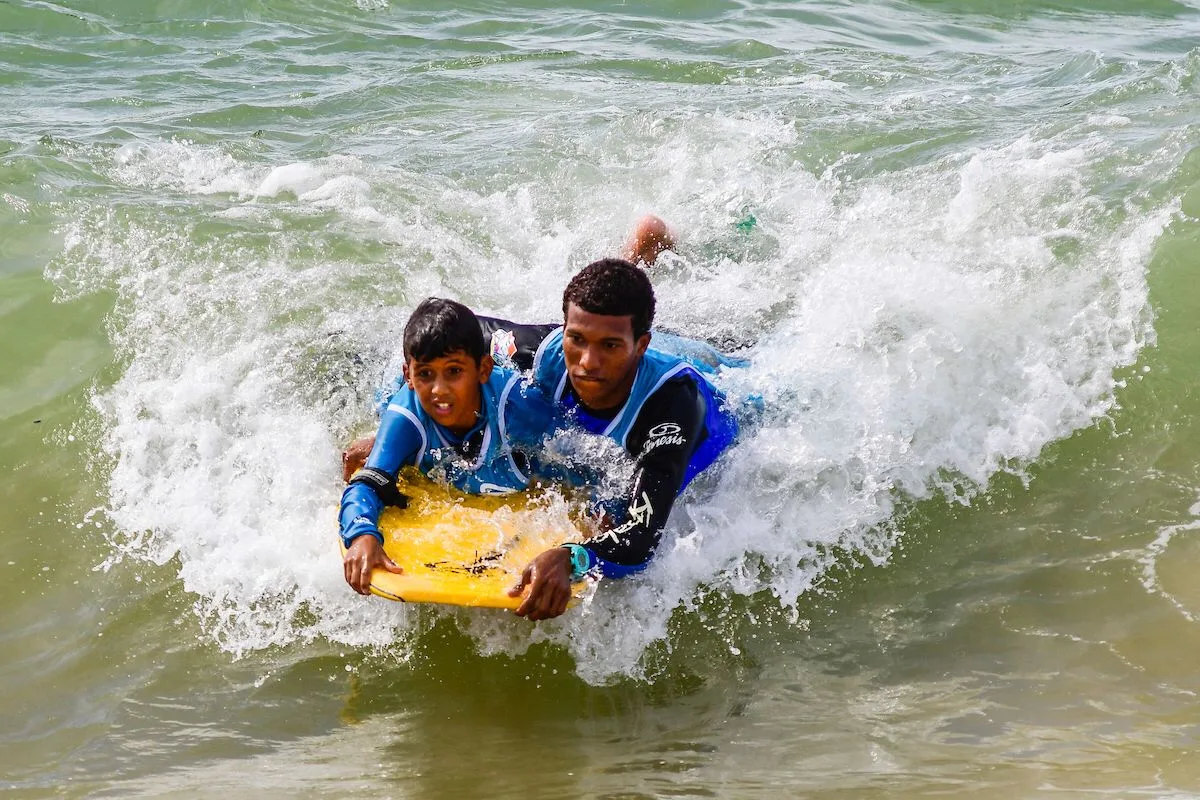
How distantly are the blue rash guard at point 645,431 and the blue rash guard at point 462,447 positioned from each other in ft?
0.44

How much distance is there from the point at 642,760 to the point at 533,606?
579 mm

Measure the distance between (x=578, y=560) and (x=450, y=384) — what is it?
2.41 ft

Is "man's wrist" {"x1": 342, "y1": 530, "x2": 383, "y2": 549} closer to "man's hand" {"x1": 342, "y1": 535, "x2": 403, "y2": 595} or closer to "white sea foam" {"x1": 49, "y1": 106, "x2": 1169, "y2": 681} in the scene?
"man's hand" {"x1": 342, "y1": 535, "x2": 403, "y2": 595}

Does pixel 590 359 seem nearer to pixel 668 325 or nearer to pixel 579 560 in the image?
pixel 579 560

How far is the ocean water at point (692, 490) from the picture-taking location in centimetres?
316

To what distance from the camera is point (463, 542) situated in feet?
12.3

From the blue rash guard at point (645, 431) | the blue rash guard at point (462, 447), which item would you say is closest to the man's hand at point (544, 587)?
the blue rash guard at point (645, 431)

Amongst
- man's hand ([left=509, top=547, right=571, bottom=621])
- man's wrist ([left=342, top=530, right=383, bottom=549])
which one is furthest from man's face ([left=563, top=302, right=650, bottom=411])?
man's wrist ([left=342, top=530, right=383, bottom=549])

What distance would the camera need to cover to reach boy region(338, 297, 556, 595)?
3.60 metres

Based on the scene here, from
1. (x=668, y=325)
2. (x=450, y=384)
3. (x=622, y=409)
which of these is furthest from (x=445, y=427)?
(x=668, y=325)

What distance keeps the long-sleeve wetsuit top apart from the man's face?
0.37ft

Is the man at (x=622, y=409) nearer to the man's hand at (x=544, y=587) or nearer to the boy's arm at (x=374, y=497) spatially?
the man's hand at (x=544, y=587)

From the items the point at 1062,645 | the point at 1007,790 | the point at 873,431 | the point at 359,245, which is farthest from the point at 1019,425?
the point at 359,245

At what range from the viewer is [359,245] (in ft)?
20.9
